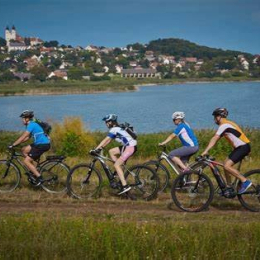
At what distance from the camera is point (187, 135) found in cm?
1138

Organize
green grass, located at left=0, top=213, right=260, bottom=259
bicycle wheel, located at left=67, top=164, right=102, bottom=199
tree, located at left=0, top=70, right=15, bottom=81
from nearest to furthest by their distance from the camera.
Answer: green grass, located at left=0, top=213, right=260, bottom=259, bicycle wheel, located at left=67, top=164, right=102, bottom=199, tree, located at left=0, top=70, right=15, bottom=81

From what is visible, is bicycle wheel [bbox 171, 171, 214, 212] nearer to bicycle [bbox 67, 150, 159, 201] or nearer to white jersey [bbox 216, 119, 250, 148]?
white jersey [bbox 216, 119, 250, 148]

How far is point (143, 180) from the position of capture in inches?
443

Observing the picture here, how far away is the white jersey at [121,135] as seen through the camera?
36.1 ft

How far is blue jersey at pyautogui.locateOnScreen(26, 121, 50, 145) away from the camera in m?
11.5

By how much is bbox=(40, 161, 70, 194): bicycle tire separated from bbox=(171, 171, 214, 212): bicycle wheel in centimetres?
307

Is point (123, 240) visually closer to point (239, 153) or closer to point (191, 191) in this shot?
point (191, 191)

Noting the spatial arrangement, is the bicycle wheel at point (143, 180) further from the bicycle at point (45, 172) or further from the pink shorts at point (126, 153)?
the bicycle at point (45, 172)

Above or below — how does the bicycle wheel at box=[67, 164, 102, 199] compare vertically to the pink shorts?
below

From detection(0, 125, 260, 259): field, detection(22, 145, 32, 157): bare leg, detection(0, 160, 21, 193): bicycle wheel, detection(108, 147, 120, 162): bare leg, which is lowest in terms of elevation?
detection(0, 160, 21, 193): bicycle wheel

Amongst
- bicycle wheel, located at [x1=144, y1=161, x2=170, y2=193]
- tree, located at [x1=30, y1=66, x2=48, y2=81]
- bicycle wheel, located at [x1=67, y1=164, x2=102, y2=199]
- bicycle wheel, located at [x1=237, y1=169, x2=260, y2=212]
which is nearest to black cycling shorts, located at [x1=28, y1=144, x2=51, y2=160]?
bicycle wheel, located at [x1=67, y1=164, x2=102, y2=199]

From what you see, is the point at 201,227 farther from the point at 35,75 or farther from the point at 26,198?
the point at 35,75

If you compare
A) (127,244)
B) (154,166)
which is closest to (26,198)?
(154,166)

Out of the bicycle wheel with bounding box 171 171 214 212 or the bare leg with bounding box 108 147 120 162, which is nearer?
the bicycle wheel with bounding box 171 171 214 212
